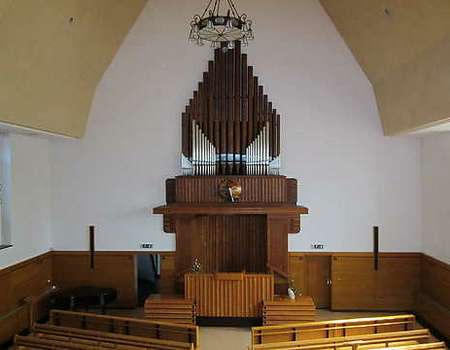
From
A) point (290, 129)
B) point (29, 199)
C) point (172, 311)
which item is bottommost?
point (172, 311)

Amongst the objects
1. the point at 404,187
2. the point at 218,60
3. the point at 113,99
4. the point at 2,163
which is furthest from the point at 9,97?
the point at 404,187

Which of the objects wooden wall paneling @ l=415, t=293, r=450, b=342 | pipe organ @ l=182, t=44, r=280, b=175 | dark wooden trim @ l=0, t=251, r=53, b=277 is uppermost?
pipe organ @ l=182, t=44, r=280, b=175

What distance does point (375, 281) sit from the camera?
810 centimetres

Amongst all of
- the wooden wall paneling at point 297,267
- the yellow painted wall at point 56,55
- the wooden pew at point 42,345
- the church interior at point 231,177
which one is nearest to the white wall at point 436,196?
the church interior at point 231,177

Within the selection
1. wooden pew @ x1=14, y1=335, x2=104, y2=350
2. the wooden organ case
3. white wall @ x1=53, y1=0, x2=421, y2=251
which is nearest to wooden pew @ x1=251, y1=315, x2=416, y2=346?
the wooden organ case

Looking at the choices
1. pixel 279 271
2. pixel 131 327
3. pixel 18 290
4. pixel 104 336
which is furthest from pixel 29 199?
pixel 279 271

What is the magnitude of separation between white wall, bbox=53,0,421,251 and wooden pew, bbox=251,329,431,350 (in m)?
2.69

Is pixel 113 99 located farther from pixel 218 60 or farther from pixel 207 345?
pixel 207 345

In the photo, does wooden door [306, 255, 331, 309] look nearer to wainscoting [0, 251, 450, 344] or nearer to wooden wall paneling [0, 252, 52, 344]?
wainscoting [0, 251, 450, 344]

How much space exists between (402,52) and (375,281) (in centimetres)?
431

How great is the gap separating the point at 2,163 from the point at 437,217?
7482 millimetres

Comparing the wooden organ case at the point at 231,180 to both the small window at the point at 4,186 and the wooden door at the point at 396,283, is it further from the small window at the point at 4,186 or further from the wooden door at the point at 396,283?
the small window at the point at 4,186

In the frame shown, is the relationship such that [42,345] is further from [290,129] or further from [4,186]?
[290,129]

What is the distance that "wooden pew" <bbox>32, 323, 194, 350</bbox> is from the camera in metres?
5.23
